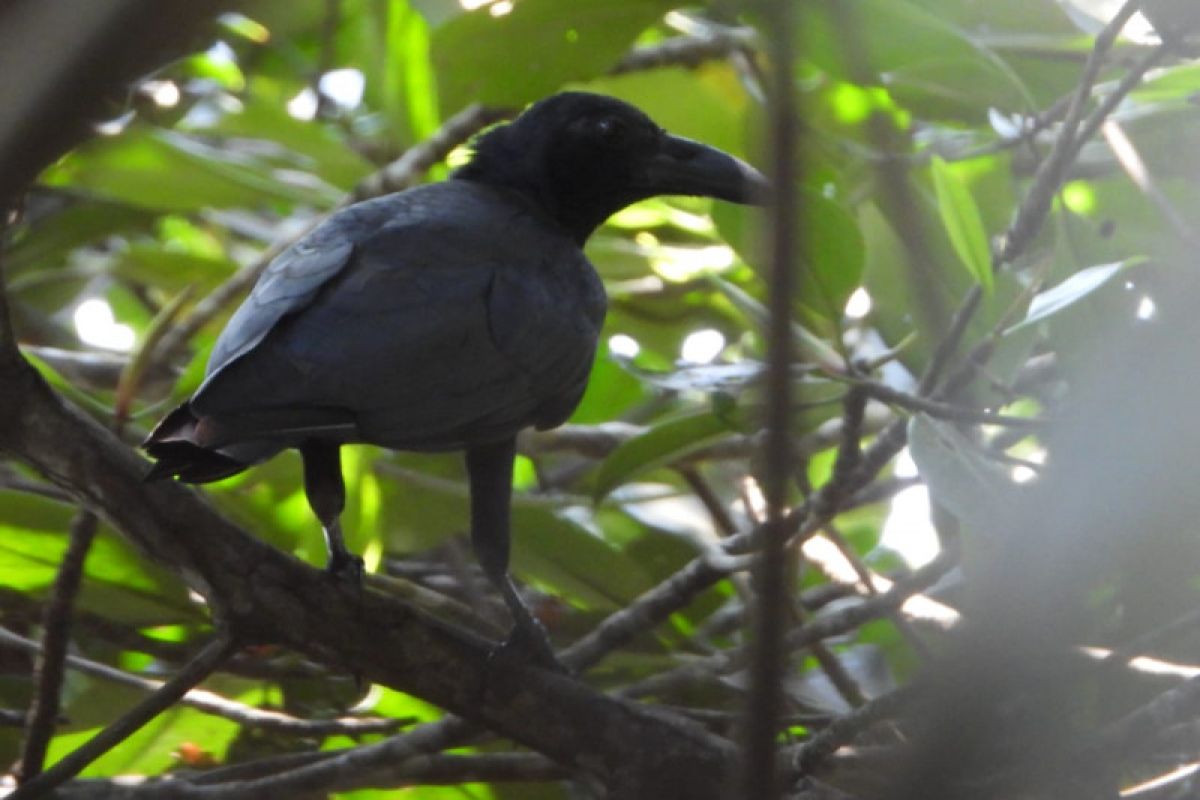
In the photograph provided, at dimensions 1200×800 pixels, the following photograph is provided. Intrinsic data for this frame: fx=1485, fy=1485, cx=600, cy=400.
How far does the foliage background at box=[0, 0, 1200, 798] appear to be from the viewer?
3.05m

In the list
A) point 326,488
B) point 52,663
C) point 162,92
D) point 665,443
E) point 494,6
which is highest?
point 162,92

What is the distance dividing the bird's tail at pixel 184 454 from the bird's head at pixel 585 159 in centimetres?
166

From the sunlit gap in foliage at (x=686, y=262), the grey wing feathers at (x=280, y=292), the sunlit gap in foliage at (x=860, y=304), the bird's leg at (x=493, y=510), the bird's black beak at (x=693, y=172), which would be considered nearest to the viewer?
the grey wing feathers at (x=280, y=292)

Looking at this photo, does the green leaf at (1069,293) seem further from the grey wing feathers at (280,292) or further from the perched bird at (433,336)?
Result: the grey wing feathers at (280,292)

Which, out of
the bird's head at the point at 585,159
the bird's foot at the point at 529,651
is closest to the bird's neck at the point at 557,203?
the bird's head at the point at 585,159

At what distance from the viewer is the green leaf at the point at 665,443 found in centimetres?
325

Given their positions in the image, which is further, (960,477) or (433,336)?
(433,336)

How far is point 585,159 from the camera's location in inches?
162

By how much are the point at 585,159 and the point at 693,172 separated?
37 cm

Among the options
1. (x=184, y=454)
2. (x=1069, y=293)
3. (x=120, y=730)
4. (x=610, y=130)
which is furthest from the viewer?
(x=610, y=130)

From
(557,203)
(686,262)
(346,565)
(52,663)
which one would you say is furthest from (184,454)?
(686,262)

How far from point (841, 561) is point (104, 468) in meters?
1.81

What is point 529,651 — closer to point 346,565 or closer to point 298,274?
point 346,565

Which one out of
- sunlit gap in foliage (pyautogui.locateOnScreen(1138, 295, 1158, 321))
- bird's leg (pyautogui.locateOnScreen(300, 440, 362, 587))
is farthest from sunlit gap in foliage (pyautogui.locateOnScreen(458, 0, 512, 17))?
sunlit gap in foliage (pyautogui.locateOnScreen(1138, 295, 1158, 321))
